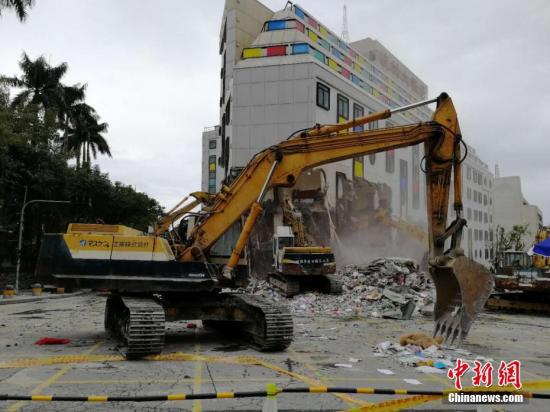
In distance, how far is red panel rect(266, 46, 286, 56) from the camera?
3481 centimetres

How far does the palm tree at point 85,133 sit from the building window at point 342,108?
90.0 ft

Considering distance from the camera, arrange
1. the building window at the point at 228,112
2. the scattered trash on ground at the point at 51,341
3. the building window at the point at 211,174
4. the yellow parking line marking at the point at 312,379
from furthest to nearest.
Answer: the building window at the point at 211,174
the building window at the point at 228,112
the scattered trash on ground at the point at 51,341
the yellow parking line marking at the point at 312,379

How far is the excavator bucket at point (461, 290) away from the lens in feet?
33.4

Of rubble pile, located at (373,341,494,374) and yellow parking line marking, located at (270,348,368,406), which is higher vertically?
rubble pile, located at (373,341,494,374)

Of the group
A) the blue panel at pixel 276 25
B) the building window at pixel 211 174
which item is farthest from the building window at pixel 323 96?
the building window at pixel 211 174

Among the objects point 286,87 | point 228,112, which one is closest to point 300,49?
point 286,87

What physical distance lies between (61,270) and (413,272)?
22.4 metres

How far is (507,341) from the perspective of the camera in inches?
500

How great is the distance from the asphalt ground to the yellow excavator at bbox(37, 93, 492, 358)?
648mm

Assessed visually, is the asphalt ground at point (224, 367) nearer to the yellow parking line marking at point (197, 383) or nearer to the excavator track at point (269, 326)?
the yellow parking line marking at point (197, 383)

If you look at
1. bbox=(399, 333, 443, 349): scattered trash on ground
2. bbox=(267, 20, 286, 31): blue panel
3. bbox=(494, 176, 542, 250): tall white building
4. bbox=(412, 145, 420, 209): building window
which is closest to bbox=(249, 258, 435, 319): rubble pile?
bbox=(399, 333, 443, 349): scattered trash on ground

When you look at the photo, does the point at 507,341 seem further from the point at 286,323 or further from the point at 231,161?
the point at 231,161

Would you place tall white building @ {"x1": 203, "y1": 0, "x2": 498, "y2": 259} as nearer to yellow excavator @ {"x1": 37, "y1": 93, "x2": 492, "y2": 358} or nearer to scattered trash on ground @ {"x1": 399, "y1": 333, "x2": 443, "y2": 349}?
yellow excavator @ {"x1": 37, "y1": 93, "x2": 492, "y2": 358}

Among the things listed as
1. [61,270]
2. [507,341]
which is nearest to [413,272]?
[507,341]
